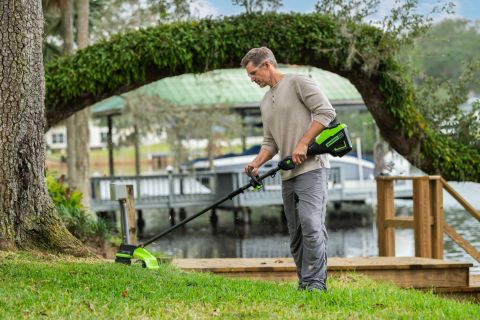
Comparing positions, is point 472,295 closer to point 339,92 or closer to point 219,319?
point 219,319

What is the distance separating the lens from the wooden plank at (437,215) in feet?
39.6

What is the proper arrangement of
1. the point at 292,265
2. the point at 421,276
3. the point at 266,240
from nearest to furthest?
the point at 292,265, the point at 421,276, the point at 266,240

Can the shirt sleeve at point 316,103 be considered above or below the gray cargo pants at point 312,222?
above

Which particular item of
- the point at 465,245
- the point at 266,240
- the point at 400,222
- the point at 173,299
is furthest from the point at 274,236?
the point at 173,299

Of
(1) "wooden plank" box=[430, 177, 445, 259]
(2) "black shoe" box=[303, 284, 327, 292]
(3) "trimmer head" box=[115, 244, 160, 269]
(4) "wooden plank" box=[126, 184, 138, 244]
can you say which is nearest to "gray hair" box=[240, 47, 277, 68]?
(2) "black shoe" box=[303, 284, 327, 292]

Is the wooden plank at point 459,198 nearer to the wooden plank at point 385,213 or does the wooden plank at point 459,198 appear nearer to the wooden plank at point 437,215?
the wooden plank at point 437,215

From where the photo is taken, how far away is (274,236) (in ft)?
82.6

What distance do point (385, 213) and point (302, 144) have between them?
5.79 meters

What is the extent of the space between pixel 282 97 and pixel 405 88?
6573mm

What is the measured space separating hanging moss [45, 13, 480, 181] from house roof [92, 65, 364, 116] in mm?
17969

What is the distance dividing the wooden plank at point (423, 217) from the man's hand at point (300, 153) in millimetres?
5117

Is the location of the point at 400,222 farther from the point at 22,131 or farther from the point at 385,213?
the point at 22,131

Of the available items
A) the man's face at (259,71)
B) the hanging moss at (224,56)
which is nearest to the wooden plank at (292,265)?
the man's face at (259,71)

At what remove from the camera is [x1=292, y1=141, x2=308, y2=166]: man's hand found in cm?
711
